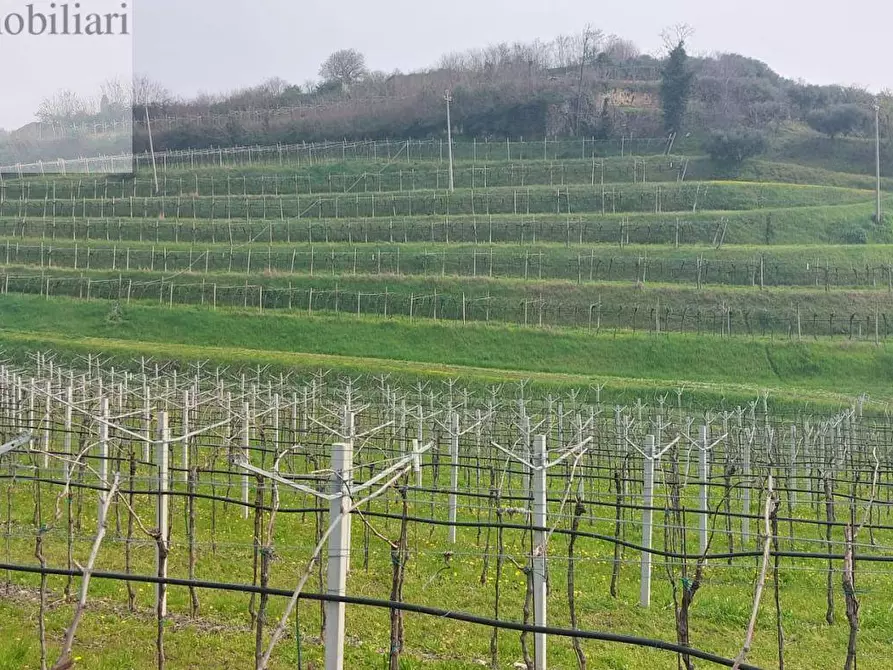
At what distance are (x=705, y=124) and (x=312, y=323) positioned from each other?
56.3 m

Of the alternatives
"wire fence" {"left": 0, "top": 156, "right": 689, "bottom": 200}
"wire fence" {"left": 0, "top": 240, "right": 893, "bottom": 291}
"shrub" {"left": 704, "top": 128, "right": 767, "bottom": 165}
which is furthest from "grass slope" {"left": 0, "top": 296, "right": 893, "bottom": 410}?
"shrub" {"left": 704, "top": 128, "right": 767, "bottom": 165}

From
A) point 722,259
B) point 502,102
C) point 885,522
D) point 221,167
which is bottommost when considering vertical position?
point 885,522

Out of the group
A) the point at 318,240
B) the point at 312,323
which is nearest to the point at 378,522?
the point at 312,323

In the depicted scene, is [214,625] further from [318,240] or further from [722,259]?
[318,240]

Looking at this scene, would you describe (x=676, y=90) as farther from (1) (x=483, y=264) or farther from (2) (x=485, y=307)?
(2) (x=485, y=307)

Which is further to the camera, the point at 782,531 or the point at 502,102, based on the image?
the point at 502,102

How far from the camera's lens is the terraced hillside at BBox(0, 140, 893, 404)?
43094 mm

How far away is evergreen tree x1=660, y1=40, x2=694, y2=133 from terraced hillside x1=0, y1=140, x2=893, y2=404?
4.41 m

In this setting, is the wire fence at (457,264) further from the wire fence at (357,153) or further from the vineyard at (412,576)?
the vineyard at (412,576)

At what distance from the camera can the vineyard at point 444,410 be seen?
989 cm

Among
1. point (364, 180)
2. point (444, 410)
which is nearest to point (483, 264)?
point (364, 180)

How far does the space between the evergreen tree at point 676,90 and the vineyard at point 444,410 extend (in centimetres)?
570

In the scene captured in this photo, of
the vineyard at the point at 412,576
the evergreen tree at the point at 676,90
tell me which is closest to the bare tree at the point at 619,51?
the evergreen tree at the point at 676,90

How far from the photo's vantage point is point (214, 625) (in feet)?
34.8
